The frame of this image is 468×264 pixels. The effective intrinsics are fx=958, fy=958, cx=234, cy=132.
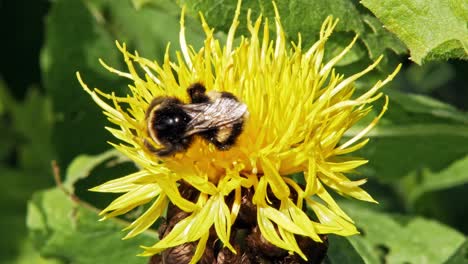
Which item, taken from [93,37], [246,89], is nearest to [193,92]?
[246,89]

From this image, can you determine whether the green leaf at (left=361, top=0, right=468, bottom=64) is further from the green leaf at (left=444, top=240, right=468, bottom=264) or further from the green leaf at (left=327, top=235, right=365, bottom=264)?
the green leaf at (left=444, top=240, right=468, bottom=264)

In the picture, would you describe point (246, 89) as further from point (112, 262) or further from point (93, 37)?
point (93, 37)

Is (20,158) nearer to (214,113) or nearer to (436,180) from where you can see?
(436,180)

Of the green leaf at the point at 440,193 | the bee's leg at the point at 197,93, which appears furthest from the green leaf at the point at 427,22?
the green leaf at the point at 440,193

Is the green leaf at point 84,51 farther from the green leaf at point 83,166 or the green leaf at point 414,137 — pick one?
the green leaf at point 414,137

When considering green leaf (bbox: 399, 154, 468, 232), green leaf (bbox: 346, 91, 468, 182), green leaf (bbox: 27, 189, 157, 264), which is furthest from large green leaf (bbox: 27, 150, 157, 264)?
green leaf (bbox: 399, 154, 468, 232)

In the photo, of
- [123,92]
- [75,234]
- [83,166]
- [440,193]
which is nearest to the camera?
[75,234]

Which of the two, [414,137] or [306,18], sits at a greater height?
[306,18]

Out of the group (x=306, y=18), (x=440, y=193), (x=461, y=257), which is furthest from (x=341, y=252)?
(x=440, y=193)
